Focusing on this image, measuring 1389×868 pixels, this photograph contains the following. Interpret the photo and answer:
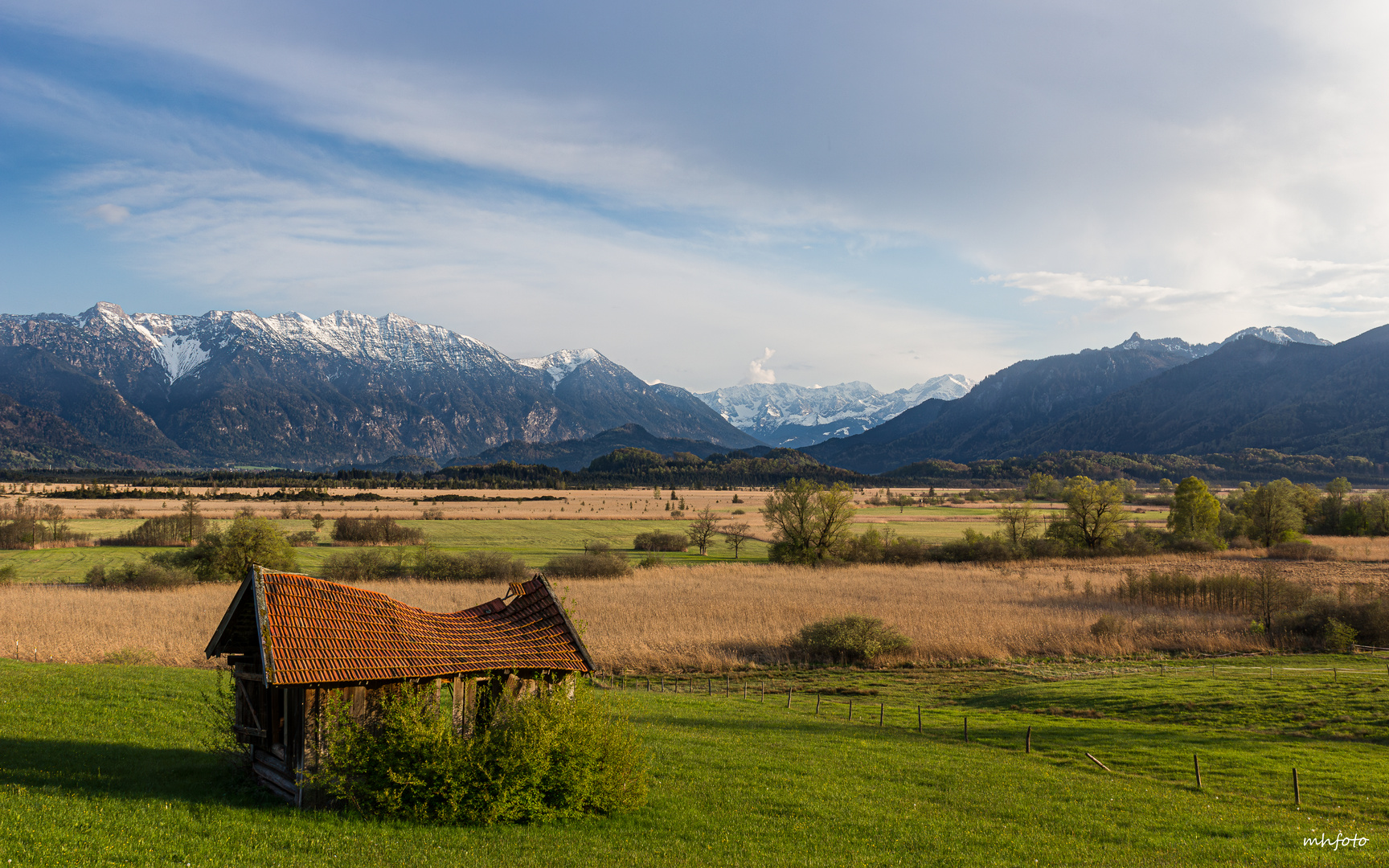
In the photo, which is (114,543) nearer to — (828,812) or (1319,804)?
(828,812)

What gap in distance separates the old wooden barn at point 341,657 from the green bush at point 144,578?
139ft

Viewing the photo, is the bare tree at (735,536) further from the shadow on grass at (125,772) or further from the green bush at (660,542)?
the shadow on grass at (125,772)

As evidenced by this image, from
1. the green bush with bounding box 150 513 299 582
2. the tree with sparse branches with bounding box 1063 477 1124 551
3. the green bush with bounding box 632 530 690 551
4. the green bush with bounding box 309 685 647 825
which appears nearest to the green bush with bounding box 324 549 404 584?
the green bush with bounding box 150 513 299 582

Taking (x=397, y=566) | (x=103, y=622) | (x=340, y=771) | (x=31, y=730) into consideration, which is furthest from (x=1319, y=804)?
(x=397, y=566)

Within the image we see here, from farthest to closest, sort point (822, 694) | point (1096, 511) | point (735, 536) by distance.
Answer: point (735, 536) → point (1096, 511) → point (822, 694)

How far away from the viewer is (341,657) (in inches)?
489

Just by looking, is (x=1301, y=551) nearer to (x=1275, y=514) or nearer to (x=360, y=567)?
(x=1275, y=514)

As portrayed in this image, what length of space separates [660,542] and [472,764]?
75050mm

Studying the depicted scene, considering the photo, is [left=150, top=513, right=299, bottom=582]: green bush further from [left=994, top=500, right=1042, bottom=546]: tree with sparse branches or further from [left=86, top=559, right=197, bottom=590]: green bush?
[left=994, top=500, right=1042, bottom=546]: tree with sparse branches

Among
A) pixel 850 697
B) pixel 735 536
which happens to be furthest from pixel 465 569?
pixel 850 697

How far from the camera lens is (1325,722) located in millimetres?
21344

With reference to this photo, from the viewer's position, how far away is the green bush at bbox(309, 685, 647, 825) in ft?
39.4

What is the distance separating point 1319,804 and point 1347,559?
70.3 meters

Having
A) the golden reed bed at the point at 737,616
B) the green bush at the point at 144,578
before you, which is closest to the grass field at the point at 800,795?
the golden reed bed at the point at 737,616
